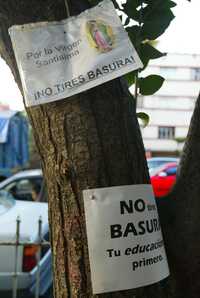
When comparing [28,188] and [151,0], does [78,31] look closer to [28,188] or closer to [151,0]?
[151,0]

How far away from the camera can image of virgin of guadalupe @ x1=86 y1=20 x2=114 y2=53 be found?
1591 millimetres

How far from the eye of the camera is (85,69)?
5.16 feet

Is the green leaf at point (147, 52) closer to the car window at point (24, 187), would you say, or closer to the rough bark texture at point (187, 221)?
the rough bark texture at point (187, 221)

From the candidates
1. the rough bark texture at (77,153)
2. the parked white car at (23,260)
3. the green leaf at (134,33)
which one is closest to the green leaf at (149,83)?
the green leaf at (134,33)

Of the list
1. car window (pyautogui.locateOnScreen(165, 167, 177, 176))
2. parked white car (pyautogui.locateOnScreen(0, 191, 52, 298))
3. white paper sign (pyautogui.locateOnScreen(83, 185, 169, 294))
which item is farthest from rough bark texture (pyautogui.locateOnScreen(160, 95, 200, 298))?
car window (pyautogui.locateOnScreen(165, 167, 177, 176))

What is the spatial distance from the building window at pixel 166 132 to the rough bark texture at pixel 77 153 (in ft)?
139

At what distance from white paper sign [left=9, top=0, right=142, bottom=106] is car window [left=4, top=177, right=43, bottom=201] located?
6896 millimetres

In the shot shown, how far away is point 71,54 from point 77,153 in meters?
0.31

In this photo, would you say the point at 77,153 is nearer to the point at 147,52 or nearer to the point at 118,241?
the point at 118,241

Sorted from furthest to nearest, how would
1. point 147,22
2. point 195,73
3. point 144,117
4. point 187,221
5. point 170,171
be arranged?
point 195,73, point 170,171, point 144,117, point 147,22, point 187,221

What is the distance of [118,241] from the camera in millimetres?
1542

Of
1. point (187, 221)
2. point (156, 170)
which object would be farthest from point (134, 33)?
point (156, 170)

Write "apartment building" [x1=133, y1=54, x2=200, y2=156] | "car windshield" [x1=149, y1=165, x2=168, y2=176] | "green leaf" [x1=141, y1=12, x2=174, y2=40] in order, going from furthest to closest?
"apartment building" [x1=133, y1=54, x2=200, y2=156] < "car windshield" [x1=149, y1=165, x2=168, y2=176] < "green leaf" [x1=141, y1=12, x2=174, y2=40]

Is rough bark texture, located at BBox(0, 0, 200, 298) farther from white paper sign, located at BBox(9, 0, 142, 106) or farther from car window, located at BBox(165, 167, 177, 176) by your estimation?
car window, located at BBox(165, 167, 177, 176)
